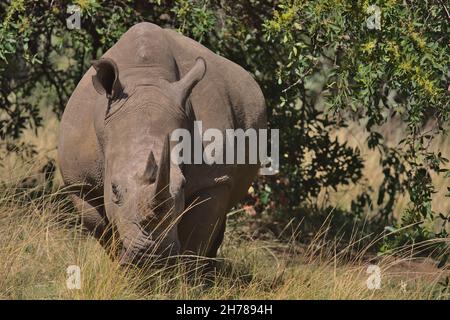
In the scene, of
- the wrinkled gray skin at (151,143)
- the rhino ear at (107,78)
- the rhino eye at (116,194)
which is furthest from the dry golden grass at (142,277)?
the rhino ear at (107,78)

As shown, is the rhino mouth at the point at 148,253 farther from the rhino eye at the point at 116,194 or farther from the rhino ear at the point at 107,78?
the rhino ear at the point at 107,78

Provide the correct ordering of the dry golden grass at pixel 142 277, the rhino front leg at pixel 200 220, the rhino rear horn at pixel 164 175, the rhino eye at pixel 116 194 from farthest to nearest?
the rhino front leg at pixel 200 220 < the dry golden grass at pixel 142 277 < the rhino eye at pixel 116 194 < the rhino rear horn at pixel 164 175

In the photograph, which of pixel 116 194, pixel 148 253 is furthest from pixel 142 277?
pixel 116 194

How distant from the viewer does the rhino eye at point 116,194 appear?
6.06 meters

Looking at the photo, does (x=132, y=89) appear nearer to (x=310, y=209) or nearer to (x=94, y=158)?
(x=94, y=158)

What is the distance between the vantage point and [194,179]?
6.62 m

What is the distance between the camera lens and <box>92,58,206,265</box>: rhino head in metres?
5.95

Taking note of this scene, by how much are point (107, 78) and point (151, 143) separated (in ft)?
1.84

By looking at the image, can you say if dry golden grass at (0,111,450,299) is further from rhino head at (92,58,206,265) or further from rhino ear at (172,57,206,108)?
rhino ear at (172,57,206,108)

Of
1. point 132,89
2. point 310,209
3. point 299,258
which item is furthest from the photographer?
point 310,209

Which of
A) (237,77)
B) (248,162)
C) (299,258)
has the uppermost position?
(237,77)


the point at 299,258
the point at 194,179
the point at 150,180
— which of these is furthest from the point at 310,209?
the point at 150,180

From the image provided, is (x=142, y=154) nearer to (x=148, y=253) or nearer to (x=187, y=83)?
(x=148, y=253)
